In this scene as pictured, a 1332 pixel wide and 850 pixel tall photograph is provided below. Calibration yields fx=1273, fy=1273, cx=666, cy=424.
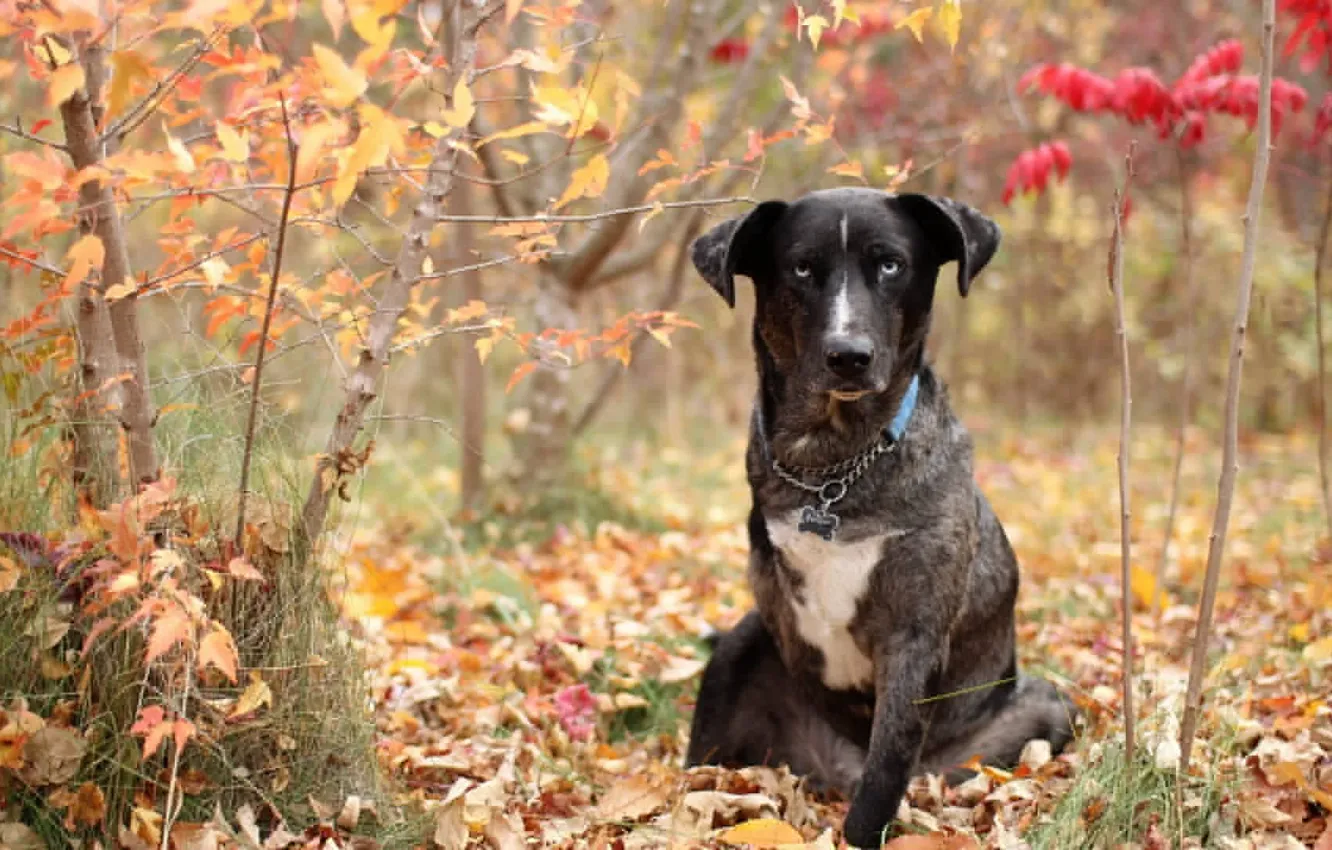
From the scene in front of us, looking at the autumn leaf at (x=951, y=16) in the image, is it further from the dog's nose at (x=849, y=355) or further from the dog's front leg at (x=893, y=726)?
the dog's front leg at (x=893, y=726)

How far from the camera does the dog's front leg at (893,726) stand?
2.92 m

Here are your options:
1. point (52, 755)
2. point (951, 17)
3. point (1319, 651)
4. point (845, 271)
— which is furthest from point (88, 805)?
point (1319, 651)

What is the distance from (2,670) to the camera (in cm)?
238

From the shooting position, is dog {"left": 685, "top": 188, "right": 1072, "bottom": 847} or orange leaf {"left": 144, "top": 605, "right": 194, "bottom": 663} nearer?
orange leaf {"left": 144, "top": 605, "right": 194, "bottom": 663}

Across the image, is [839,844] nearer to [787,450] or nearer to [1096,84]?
[787,450]

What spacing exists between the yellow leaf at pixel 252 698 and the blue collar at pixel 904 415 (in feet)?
5.10

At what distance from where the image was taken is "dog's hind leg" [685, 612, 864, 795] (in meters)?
3.51

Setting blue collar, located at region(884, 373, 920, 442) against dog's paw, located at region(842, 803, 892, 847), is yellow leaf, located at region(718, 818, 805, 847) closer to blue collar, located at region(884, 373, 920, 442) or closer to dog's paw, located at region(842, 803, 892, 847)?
dog's paw, located at region(842, 803, 892, 847)

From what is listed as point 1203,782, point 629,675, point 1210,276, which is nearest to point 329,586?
point 629,675

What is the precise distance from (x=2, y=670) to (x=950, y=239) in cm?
229

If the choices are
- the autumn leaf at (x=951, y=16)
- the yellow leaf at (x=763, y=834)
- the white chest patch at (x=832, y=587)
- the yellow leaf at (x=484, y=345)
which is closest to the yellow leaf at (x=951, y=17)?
the autumn leaf at (x=951, y=16)

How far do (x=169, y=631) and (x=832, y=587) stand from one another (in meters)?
1.56

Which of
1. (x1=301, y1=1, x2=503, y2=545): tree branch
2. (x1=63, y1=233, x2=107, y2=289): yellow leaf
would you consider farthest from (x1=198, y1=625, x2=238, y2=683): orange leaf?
(x1=63, y1=233, x2=107, y2=289): yellow leaf

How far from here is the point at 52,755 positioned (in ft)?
7.67
